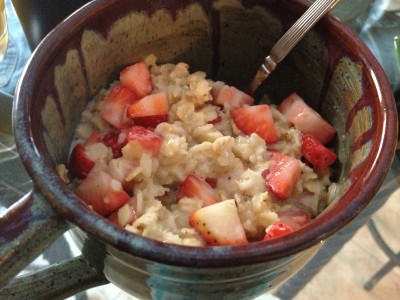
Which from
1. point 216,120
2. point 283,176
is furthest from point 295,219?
point 216,120

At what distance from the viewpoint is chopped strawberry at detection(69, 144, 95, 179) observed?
1.99 feet

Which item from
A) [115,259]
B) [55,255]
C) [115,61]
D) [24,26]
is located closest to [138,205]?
[115,259]

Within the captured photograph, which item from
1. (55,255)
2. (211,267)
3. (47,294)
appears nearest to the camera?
→ (211,267)

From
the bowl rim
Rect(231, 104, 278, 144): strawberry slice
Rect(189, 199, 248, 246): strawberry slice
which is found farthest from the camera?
Rect(231, 104, 278, 144): strawberry slice

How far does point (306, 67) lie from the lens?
2.22 ft

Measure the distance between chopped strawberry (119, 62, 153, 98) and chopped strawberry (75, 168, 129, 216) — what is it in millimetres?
125

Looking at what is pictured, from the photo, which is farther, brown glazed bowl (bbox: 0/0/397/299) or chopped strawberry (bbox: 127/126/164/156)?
chopped strawberry (bbox: 127/126/164/156)

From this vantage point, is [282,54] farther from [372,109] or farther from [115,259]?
[115,259]

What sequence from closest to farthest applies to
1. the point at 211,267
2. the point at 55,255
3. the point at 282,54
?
1. the point at 211,267
2. the point at 282,54
3. the point at 55,255

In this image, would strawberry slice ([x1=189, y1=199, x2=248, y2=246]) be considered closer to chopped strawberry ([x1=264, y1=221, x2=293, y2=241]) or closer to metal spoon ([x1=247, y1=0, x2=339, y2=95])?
chopped strawberry ([x1=264, y1=221, x2=293, y2=241])

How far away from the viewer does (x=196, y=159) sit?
613 millimetres

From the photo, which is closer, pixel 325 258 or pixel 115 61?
pixel 115 61

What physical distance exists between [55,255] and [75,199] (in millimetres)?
386

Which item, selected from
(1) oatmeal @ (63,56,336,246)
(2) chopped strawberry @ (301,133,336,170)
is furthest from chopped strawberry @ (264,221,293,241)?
(2) chopped strawberry @ (301,133,336,170)
